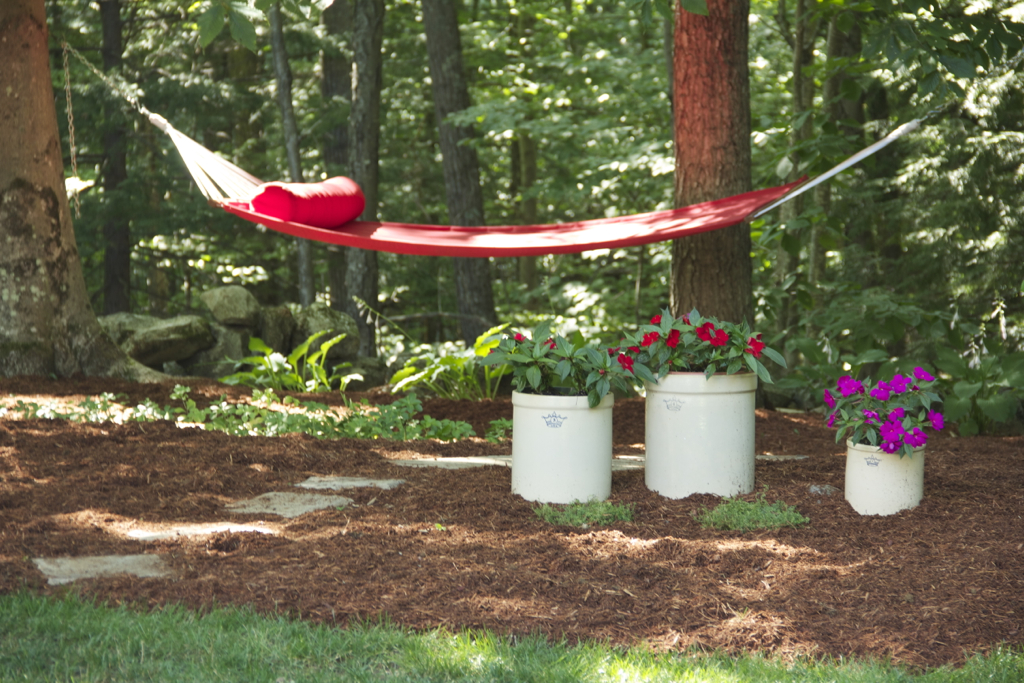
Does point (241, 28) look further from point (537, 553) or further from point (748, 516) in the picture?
point (748, 516)

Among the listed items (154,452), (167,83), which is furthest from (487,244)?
(167,83)

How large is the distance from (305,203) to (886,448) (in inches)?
88.0

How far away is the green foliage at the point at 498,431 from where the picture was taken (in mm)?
3277

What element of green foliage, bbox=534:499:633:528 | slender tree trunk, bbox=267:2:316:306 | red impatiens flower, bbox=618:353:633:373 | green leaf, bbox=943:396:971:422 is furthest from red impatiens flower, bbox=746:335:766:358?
slender tree trunk, bbox=267:2:316:306

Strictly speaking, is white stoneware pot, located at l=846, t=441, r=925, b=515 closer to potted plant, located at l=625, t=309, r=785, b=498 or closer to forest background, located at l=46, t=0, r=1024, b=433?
potted plant, located at l=625, t=309, r=785, b=498

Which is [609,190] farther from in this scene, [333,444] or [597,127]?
[333,444]

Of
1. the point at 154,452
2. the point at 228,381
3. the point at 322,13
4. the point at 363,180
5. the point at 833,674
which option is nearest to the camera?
the point at 833,674

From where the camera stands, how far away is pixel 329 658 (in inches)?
56.4

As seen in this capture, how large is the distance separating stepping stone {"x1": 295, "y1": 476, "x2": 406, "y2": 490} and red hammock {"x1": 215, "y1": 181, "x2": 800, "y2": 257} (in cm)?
92

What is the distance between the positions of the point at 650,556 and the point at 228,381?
322cm

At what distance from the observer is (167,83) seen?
6348 mm

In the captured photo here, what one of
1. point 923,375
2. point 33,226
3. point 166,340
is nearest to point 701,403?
point 923,375

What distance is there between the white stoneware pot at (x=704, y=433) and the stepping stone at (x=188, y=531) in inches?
44.3

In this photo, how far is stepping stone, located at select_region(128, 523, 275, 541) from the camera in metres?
1.99
